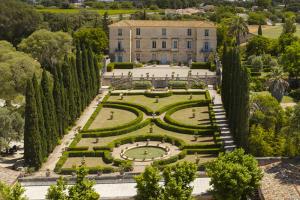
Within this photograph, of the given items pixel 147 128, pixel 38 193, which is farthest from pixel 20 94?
pixel 38 193

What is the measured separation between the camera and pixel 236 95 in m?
→ 44.5

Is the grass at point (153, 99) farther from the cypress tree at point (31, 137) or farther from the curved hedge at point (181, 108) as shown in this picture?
the cypress tree at point (31, 137)

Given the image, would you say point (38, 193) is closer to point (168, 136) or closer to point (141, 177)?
point (141, 177)

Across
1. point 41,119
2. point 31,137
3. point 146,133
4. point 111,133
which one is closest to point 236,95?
point 146,133

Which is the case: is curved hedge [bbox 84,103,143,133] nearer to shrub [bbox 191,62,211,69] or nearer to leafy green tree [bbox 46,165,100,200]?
leafy green tree [bbox 46,165,100,200]

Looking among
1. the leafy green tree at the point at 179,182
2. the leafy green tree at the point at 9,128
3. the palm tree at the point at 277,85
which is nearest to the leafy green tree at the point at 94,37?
the palm tree at the point at 277,85

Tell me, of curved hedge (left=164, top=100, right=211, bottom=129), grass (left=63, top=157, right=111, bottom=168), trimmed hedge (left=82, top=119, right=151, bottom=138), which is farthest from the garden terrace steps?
grass (left=63, top=157, right=111, bottom=168)

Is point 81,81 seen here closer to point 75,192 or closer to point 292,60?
point 292,60

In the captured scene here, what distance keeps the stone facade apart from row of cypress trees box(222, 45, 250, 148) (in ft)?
87.1

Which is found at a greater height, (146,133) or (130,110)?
(130,110)

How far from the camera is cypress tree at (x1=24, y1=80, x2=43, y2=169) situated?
3969 centimetres

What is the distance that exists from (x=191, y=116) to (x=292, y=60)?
73.7 feet

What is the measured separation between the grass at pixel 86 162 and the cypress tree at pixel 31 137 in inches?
100

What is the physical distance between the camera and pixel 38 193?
3453 centimetres
